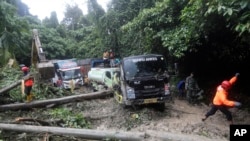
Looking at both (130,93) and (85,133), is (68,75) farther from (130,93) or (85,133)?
(85,133)

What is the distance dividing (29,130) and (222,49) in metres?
11.8

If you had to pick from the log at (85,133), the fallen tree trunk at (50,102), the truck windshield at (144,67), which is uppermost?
the truck windshield at (144,67)

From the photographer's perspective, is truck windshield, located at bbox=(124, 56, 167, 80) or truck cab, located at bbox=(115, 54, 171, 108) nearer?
truck cab, located at bbox=(115, 54, 171, 108)

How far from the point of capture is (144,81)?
40.9ft

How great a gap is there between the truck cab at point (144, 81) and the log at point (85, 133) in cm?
348

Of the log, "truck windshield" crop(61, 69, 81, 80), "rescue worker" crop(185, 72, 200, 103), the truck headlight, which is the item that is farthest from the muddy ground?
"truck windshield" crop(61, 69, 81, 80)

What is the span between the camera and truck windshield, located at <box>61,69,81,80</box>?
25.0 metres

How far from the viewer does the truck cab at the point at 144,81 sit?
12.4 meters

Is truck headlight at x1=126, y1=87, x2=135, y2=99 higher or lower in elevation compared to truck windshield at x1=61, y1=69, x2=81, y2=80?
lower

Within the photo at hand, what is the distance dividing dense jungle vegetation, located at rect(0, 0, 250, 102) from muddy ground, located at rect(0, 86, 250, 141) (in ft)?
9.02

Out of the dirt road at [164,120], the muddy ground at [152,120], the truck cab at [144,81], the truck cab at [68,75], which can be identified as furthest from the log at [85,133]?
the truck cab at [68,75]

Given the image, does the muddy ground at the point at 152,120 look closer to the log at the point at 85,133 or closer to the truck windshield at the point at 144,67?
the log at the point at 85,133

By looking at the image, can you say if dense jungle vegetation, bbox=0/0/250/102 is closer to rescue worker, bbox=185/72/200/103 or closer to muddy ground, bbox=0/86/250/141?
rescue worker, bbox=185/72/200/103

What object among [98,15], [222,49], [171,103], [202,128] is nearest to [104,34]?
[98,15]
